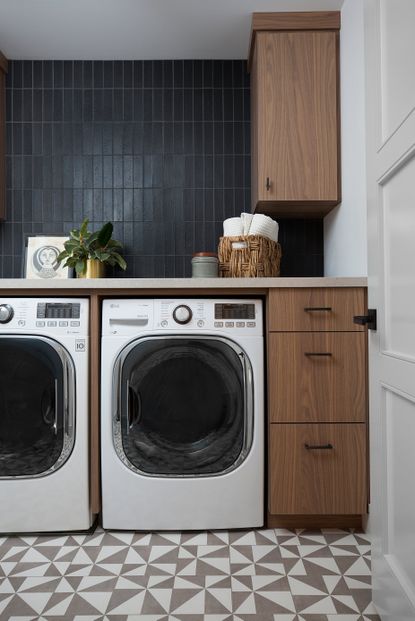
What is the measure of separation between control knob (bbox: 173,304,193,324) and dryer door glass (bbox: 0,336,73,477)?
450mm

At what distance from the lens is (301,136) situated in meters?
2.12

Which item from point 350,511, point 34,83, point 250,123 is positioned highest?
point 34,83

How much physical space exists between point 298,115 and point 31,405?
5.55ft

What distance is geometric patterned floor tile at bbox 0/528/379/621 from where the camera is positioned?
133 cm

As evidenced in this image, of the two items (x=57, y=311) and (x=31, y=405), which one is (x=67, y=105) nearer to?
(x=57, y=311)

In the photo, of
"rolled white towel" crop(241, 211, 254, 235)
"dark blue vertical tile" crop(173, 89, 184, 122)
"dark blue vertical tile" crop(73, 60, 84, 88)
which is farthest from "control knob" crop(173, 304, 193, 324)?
"dark blue vertical tile" crop(73, 60, 84, 88)

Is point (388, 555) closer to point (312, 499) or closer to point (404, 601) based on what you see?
point (404, 601)

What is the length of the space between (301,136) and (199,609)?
6.18ft

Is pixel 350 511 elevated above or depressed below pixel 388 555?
below

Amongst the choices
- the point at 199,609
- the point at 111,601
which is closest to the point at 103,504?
the point at 111,601

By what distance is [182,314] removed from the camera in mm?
1745

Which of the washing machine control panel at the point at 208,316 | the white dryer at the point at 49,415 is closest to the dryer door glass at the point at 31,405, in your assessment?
the white dryer at the point at 49,415

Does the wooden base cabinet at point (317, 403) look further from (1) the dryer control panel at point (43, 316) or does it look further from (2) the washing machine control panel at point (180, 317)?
(1) the dryer control panel at point (43, 316)

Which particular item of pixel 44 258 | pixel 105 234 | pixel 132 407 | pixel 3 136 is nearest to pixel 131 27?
pixel 3 136
